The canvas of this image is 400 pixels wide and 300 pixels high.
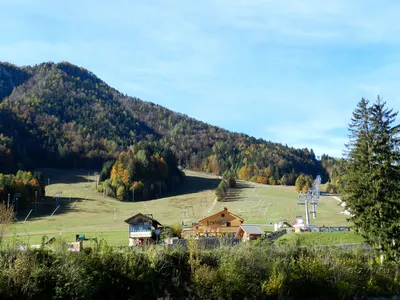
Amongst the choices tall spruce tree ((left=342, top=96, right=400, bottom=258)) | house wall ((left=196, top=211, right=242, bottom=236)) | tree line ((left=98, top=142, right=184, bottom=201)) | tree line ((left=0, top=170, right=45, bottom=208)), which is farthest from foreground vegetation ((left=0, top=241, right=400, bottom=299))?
tree line ((left=98, top=142, right=184, bottom=201))

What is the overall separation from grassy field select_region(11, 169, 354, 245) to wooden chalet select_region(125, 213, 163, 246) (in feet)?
24.6

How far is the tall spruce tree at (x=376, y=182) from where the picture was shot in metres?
39.5

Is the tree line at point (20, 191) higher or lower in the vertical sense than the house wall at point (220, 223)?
higher

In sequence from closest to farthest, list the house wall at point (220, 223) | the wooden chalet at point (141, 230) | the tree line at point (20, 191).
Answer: the wooden chalet at point (141, 230) → the house wall at point (220, 223) → the tree line at point (20, 191)

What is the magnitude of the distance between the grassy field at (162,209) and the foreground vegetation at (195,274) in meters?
35.7

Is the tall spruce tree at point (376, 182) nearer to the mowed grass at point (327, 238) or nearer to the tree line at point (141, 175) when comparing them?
the mowed grass at point (327, 238)

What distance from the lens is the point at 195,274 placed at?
29469mm

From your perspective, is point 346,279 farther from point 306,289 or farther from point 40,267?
point 40,267

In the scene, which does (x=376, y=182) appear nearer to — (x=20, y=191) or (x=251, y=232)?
(x=251, y=232)

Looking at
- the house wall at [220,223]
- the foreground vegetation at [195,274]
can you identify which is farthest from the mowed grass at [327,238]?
the house wall at [220,223]

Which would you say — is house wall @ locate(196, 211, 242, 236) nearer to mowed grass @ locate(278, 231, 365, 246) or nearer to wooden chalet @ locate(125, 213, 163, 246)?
wooden chalet @ locate(125, 213, 163, 246)

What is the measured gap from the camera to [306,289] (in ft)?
108

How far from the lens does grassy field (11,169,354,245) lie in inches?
3140

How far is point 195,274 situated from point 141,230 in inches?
997
